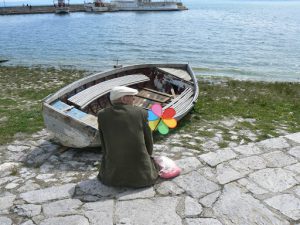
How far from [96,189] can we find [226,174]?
2509 mm

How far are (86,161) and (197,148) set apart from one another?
2.68 meters

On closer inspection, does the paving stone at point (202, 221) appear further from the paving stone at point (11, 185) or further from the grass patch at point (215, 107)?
the paving stone at point (11, 185)

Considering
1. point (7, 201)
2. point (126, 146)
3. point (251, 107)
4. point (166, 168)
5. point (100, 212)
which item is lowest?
point (251, 107)

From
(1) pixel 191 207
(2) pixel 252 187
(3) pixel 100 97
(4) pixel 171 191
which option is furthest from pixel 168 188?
(3) pixel 100 97

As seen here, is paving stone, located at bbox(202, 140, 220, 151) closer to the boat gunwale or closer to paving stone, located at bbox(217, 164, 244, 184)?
paving stone, located at bbox(217, 164, 244, 184)

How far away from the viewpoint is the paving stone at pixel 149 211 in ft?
17.1

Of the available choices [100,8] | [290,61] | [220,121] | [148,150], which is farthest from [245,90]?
[100,8]

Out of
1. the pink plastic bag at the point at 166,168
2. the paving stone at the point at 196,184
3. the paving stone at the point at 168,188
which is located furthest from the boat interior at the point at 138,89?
the paving stone at the point at 196,184

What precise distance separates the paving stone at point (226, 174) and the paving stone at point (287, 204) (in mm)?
857

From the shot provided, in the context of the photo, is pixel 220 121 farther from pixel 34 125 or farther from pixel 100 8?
pixel 100 8

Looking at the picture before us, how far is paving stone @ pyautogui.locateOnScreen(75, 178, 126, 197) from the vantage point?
6.02 metres

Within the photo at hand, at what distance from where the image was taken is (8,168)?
24.3 ft

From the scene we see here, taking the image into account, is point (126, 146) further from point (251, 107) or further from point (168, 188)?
point (251, 107)

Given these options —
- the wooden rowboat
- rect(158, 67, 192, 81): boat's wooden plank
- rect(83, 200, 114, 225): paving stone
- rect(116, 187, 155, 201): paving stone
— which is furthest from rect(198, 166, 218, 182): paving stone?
rect(158, 67, 192, 81): boat's wooden plank
